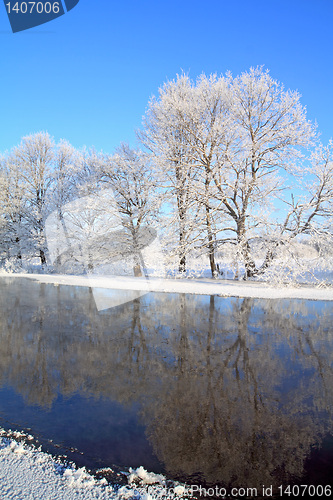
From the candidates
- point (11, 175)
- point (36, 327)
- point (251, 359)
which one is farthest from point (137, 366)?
point (11, 175)

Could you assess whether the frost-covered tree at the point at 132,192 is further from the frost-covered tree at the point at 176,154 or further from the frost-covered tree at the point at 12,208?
the frost-covered tree at the point at 12,208

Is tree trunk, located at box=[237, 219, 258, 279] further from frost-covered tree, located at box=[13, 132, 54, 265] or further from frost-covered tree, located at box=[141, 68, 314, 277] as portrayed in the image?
frost-covered tree, located at box=[13, 132, 54, 265]

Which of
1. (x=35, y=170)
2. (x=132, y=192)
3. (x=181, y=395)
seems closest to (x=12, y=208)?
(x=35, y=170)

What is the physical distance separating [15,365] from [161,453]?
10.8 feet

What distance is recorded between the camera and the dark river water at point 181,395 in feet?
9.16

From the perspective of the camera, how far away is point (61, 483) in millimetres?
2422

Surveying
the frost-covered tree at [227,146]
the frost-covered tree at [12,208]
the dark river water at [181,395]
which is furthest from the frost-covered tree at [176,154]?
the frost-covered tree at [12,208]

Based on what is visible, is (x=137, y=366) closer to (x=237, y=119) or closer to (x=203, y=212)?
(x=203, y=212)

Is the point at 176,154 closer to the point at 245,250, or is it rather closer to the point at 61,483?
the point at 245,250

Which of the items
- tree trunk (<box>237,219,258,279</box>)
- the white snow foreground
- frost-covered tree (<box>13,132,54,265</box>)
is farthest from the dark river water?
frost-covered tree (<box>13,132,54,265</box>)

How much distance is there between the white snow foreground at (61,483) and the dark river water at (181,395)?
0.16 meters

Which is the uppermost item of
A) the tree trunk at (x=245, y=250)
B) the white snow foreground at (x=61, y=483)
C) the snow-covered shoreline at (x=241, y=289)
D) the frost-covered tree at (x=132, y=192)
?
the frost-covered tree at (x=132, y=192)

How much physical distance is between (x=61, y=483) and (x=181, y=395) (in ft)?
6.23

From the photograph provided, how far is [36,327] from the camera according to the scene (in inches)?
307
